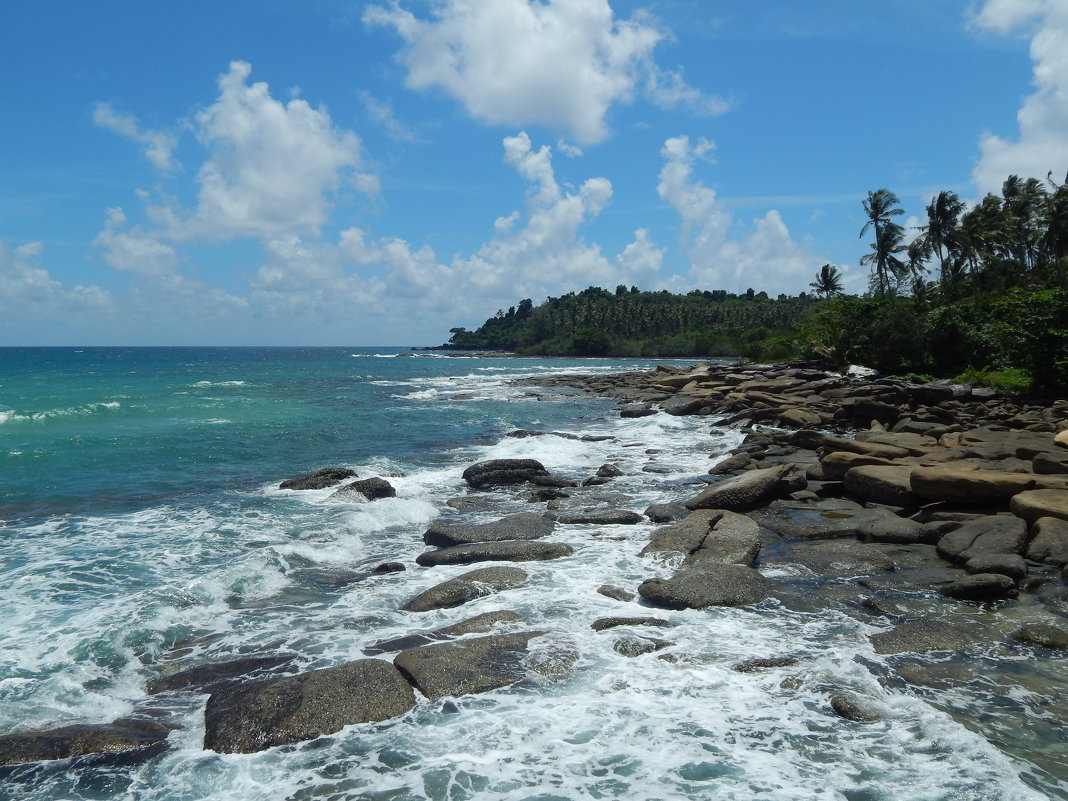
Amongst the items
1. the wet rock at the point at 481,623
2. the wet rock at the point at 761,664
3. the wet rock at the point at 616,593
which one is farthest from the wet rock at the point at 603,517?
the wet rock at the point at 761,664

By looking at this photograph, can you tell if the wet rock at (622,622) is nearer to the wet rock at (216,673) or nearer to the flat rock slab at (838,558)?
the flat rock slab at (838,558)

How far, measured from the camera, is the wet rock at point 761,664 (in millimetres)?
6805

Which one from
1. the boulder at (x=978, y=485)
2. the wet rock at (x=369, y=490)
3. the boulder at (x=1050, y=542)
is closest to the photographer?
the boulder at (x=1050, y=542)

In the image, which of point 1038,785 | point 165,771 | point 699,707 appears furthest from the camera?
point 699,707

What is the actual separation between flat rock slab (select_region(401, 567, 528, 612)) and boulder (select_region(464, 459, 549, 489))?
6731 millimetres

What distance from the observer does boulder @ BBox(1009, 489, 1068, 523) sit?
33.0ft

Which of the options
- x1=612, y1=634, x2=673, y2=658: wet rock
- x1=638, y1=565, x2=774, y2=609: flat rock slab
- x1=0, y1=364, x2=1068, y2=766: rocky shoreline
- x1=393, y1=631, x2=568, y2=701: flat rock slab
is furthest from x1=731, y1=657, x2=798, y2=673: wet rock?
x1=393, y1=631, x2=568, y2=701: flat rock slab

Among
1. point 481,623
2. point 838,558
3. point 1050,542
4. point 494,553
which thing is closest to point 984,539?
point 1050,542

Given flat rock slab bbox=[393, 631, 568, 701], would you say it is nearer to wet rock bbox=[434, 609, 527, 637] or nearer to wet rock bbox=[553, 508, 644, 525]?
wet rock bbox=[434, 609, 527, 637]

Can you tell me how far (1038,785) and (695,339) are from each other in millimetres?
105643

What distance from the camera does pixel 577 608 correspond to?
27.9ft

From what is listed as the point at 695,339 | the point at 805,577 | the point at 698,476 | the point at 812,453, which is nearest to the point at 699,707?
the point at 805,577

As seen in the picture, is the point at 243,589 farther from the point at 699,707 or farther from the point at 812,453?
the point at 812,453

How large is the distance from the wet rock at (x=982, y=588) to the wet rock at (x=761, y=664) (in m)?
2.96
